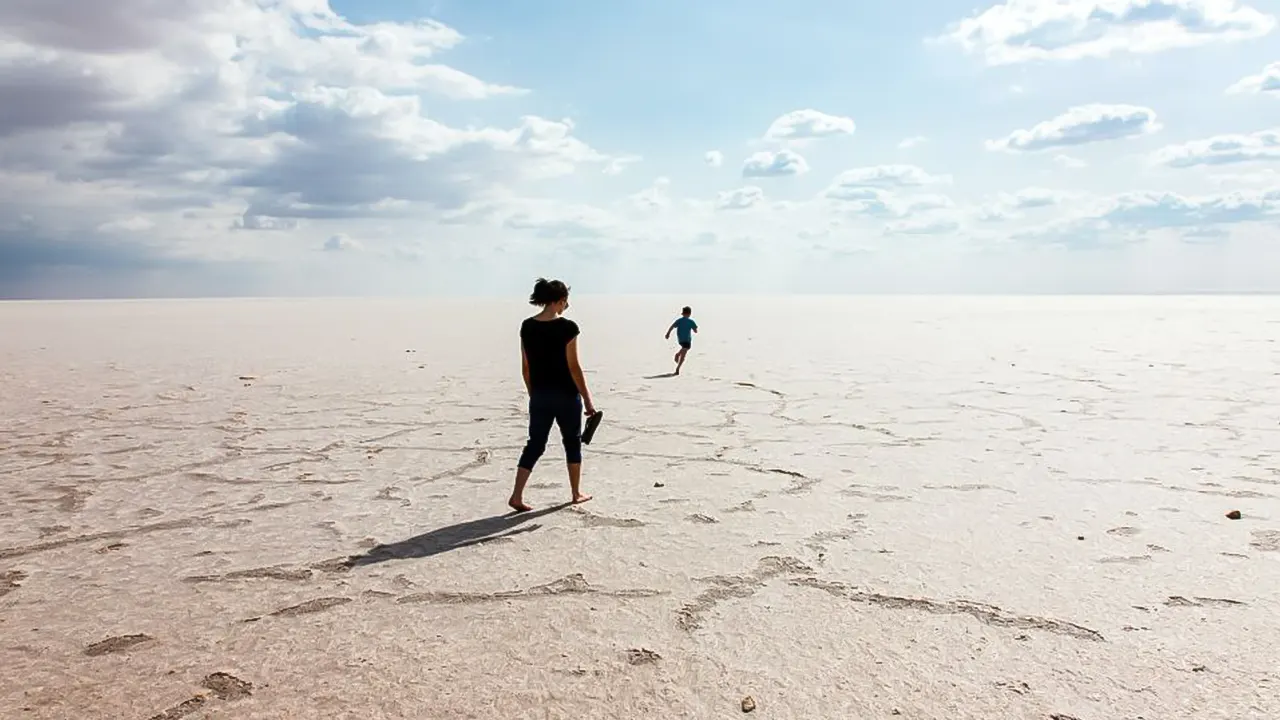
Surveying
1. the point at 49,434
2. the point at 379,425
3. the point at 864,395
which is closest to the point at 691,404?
the point at 864,395

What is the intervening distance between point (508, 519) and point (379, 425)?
155 inches

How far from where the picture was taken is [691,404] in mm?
10523

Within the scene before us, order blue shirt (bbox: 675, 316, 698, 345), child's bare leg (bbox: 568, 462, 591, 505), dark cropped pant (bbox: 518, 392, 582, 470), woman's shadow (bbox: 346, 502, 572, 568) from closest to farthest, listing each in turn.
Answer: woman's shadow (bbox: 346, 502, 572, 568)
dark cropped pant (bbox: 518, 392, 582, 470)
child's bare leg (bbox: 568, 462, 591, 505)
blue shirt (bbox: 675, 316, 698, 345)

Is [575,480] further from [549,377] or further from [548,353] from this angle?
[548,353]

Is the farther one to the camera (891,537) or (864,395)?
(864,395)

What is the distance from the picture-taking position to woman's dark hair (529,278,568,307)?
17.7 feet

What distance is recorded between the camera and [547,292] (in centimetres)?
541

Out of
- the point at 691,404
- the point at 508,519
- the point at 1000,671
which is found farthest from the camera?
the point at 691,404

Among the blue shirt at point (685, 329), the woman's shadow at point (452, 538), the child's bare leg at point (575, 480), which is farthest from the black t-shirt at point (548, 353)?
the blue shirt at point (685, 329)

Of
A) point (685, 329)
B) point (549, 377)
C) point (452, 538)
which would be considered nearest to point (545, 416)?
point (549, 377)

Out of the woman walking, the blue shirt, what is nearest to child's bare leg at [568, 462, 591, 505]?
the woman walking

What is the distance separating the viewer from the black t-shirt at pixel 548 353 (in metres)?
5.48

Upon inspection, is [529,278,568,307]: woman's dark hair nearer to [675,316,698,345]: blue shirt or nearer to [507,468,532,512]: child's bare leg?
[507,468,532,512]: child's bare leg

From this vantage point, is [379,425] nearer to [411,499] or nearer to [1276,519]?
[411,499]
